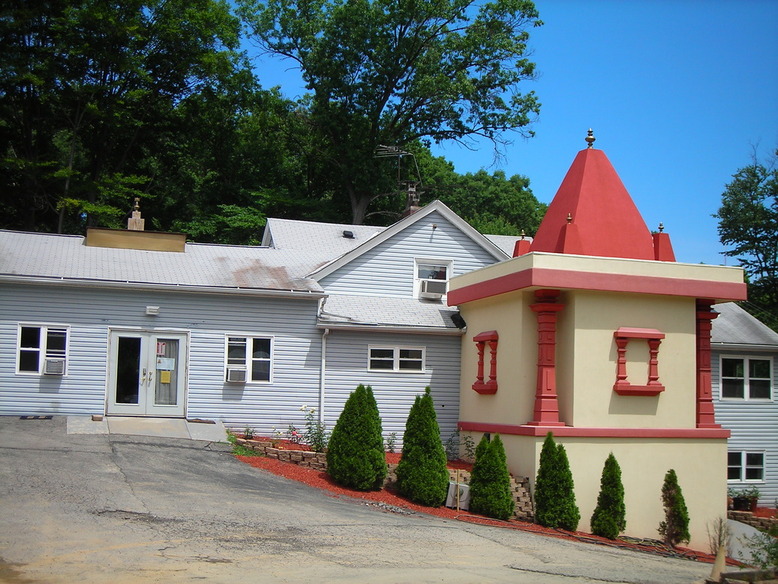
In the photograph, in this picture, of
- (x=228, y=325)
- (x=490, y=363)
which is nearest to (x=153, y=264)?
(x=228, y=325)

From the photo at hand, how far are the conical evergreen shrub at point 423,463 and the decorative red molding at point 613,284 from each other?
3.45 metres

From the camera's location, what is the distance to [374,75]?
138 feet

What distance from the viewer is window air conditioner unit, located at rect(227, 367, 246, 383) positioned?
22.0 m

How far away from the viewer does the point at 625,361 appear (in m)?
19.6

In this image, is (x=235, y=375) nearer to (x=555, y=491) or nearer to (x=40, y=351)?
(x=40, y=351)

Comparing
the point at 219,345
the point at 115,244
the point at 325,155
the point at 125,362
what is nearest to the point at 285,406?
the point at 219,345

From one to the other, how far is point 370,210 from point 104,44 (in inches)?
551

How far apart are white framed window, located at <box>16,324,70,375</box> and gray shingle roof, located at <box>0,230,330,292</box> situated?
4.22 feet

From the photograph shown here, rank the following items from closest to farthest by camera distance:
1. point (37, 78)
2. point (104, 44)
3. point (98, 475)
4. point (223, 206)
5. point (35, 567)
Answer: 1. point (35, 567)
2. point (98, 475)
3. point (37, 78)
4. point (104, 44)
5. point (223, 206)

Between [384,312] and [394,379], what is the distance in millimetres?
1818

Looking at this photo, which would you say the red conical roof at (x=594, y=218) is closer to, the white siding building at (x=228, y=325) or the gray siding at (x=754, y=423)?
the white siding building at (x=228, y=325)

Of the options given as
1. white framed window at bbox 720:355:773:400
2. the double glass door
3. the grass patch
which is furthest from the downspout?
white framed window at bbox 720:355:773:400

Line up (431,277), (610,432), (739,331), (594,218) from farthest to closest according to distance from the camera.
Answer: (739,331)
(431,277)
(594,218)
(610,432)

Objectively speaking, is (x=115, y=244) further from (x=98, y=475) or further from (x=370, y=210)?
(x=370, y=210)
